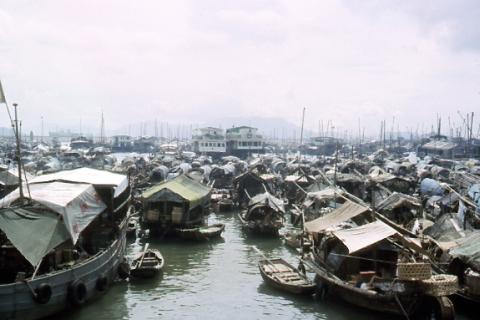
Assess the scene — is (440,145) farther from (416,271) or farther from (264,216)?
(416,271)

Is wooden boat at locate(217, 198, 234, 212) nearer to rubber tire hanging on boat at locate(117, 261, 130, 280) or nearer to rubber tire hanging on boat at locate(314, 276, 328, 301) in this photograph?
rubber tire hanging on boat at locate(117, 261, 130, 280)

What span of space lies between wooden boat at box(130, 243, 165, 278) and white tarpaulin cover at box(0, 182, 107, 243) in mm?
3069

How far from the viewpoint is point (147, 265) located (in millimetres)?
19891

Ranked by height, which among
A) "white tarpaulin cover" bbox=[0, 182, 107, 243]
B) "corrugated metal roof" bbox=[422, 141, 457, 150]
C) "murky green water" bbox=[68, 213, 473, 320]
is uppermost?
"corrugated metal roof" bbox=[422, 141, 457, 150]

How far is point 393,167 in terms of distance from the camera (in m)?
57.6

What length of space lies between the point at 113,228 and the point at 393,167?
44.5 meters

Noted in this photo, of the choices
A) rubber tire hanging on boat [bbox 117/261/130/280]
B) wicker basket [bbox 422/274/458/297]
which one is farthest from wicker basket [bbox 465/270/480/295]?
rubber tire hanging on boat [bbox 117/261/130/280]

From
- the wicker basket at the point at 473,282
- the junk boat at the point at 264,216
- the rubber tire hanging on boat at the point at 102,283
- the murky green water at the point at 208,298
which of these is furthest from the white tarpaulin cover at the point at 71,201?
the wicker basket at the point at 473,282

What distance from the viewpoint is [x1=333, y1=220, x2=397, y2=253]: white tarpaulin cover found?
51.2 ft

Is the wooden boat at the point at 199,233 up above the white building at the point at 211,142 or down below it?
below

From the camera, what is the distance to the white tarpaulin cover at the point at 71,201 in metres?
15.6

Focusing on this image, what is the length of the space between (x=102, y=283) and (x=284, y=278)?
6.99 metres

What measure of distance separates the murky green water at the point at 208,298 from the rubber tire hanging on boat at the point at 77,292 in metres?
0.63

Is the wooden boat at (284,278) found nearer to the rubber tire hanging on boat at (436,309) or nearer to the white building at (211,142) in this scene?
the rubber tire hanging on boat at (436,309)
